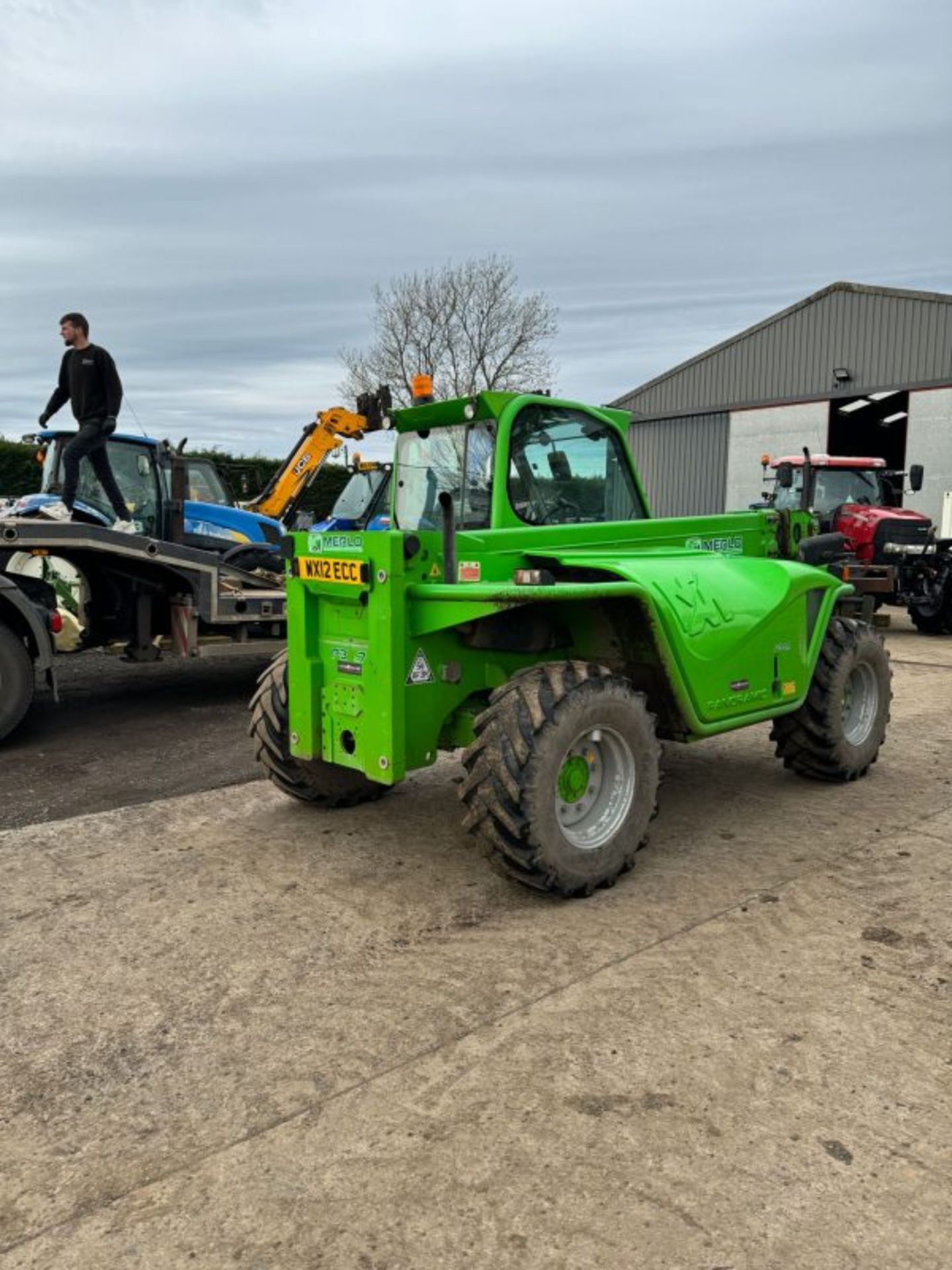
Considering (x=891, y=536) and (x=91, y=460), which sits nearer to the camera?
(x=91, y=460)

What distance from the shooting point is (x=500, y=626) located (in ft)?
14.9

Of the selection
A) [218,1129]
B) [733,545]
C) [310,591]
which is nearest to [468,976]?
[218,1129]

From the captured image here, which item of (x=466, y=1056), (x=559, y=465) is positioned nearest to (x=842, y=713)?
(x=559, y=465)

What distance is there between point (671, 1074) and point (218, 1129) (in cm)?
121

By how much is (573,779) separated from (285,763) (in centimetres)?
158

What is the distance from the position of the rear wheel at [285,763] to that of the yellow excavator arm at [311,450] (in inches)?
238

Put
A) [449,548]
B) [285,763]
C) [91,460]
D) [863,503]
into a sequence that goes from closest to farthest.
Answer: [449,548] → [285,763] → [91,460] → [863,503]

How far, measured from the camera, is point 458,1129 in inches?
102

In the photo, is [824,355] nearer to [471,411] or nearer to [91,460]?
[91,460]

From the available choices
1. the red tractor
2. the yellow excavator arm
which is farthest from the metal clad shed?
the yellow excavator arm

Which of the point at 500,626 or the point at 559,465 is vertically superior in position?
the point at 559,465

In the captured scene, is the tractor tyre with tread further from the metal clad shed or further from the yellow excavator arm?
the yellow excavator arm

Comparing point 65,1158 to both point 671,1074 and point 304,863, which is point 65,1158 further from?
point 304,863

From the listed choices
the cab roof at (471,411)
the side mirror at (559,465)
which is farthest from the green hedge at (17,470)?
the side mirror at (559,465)
